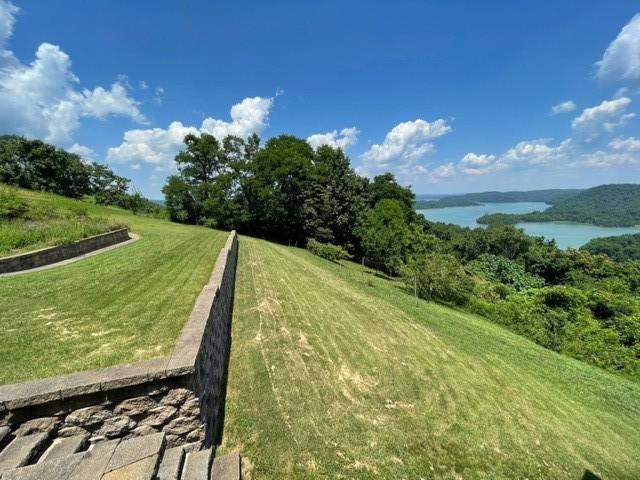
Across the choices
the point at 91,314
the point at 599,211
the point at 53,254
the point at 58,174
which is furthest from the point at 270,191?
the point at 599,211

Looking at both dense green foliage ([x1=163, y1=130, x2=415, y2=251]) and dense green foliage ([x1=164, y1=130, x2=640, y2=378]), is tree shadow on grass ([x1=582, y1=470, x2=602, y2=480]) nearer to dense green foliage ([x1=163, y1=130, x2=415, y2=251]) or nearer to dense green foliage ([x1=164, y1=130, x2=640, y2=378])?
dense green foliage ([x1=164, y1=130, x2=640, y2=378])

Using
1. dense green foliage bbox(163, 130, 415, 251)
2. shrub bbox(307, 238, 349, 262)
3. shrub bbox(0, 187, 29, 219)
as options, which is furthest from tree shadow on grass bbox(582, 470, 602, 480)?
dense green foliage bbox(163, 130, 415, 251)

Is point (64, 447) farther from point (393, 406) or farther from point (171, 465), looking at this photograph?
point (393, 406)

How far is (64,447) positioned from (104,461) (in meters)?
0.81

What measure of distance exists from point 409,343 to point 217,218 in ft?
82.2

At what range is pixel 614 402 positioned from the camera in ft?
27.9

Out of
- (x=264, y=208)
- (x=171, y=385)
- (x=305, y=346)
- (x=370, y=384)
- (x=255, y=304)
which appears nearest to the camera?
(x=171, y=385)

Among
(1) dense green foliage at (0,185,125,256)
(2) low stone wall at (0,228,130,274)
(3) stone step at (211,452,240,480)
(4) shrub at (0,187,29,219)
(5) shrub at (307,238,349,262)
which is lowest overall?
(5) shrub at (307,238,349,262)

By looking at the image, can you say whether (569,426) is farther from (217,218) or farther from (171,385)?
(217,218)

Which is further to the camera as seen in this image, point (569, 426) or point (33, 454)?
point (569, 426)

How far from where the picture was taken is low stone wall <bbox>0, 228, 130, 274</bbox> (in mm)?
7824

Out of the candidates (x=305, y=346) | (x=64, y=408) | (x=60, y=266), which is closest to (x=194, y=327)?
(x=64, y=408)

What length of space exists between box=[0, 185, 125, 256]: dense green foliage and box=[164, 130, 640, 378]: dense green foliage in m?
14.8

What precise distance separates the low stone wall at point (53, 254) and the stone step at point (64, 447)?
7623 millimetres
